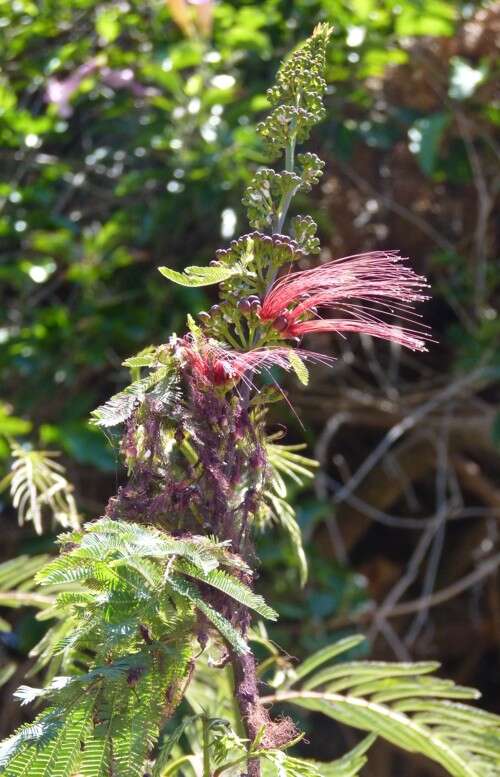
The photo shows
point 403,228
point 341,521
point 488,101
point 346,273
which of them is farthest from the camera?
point 341,521

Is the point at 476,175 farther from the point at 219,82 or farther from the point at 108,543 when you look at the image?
the point at 108,543

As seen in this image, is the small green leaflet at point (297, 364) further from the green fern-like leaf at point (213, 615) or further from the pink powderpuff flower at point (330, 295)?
the green fern-like leaf at point (213, 615)

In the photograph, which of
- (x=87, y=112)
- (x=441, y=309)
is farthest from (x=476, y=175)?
(x=87, y=112)

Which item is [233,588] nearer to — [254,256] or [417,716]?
[254,256]

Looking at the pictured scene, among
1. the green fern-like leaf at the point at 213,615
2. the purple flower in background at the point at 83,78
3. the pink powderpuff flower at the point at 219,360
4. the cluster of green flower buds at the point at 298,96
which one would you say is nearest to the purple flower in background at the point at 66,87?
the purple flower in background at the point at 83,78

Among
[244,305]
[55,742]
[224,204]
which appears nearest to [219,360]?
[244,305]
